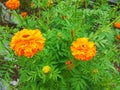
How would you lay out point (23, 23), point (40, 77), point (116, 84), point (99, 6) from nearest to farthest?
point (40, 77) < point (116, 84) < point (23, 23) < point (99, 6)

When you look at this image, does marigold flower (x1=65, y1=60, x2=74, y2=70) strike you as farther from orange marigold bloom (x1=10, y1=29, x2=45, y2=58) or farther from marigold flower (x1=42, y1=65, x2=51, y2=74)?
orange marigold bloom (x1=10, y1=29, x2=45, y2=58)

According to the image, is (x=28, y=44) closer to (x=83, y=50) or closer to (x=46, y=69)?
(x=46, y=69)

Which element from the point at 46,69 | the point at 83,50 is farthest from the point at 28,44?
the point at 83,50

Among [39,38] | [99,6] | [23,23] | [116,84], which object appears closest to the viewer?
[39,38]

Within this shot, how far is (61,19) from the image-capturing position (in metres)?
3.12

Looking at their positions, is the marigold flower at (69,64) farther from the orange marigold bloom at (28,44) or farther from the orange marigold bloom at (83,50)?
the orange marigold bloom at (28,44)

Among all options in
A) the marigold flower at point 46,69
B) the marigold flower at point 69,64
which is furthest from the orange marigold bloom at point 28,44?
the marigold flower at point 69,64

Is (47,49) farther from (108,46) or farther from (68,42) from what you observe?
(108,46)

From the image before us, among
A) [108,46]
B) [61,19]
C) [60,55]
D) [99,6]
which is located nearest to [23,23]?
[61,19]

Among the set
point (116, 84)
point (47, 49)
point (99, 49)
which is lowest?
point (116, 84)

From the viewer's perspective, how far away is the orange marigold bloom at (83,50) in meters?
2.21

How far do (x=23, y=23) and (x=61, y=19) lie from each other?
0.34 meters

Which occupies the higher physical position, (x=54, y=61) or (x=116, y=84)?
(x=54, y=61)

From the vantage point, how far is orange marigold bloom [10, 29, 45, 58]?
7.08 ft
